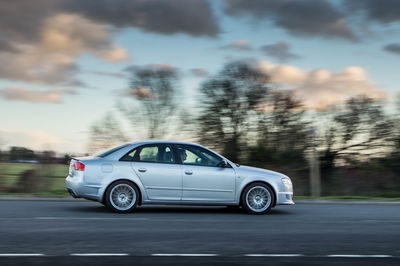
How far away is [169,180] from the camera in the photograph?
12898 millimetres

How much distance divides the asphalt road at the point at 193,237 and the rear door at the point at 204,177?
1.36 ft

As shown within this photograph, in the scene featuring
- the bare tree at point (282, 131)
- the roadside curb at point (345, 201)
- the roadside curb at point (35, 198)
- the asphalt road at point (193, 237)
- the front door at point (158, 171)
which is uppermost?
the bare tree at point (282, 131)

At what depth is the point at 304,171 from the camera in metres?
28.0

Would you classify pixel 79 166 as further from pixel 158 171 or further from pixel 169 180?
pixel 169 180

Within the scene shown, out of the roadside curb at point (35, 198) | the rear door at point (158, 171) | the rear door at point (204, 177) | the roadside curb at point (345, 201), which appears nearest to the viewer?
the rear door at point (158, 171)

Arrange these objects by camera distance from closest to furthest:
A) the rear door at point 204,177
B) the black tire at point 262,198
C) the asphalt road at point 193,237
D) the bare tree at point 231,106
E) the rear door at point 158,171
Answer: the asphalt road at point 193,237 < the rear door at point 158,171 < the rear door at point 204,177 < the black tire at point 262,198 < the bare tree at point 231,106

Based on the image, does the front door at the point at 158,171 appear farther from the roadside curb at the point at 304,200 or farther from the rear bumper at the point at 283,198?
the roadside curb at the point at 304,200

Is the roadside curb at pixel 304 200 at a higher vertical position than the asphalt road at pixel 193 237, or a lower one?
higher

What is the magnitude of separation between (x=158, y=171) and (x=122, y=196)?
35.7 inches

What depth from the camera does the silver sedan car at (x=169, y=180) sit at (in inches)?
496

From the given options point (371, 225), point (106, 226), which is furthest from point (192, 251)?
point (371, 225)

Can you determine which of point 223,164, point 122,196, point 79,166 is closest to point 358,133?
point 223,164

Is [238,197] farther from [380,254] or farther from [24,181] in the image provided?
[24,181]

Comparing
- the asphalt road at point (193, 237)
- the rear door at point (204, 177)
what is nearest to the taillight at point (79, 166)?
the asphalt road at point (193, 237)
